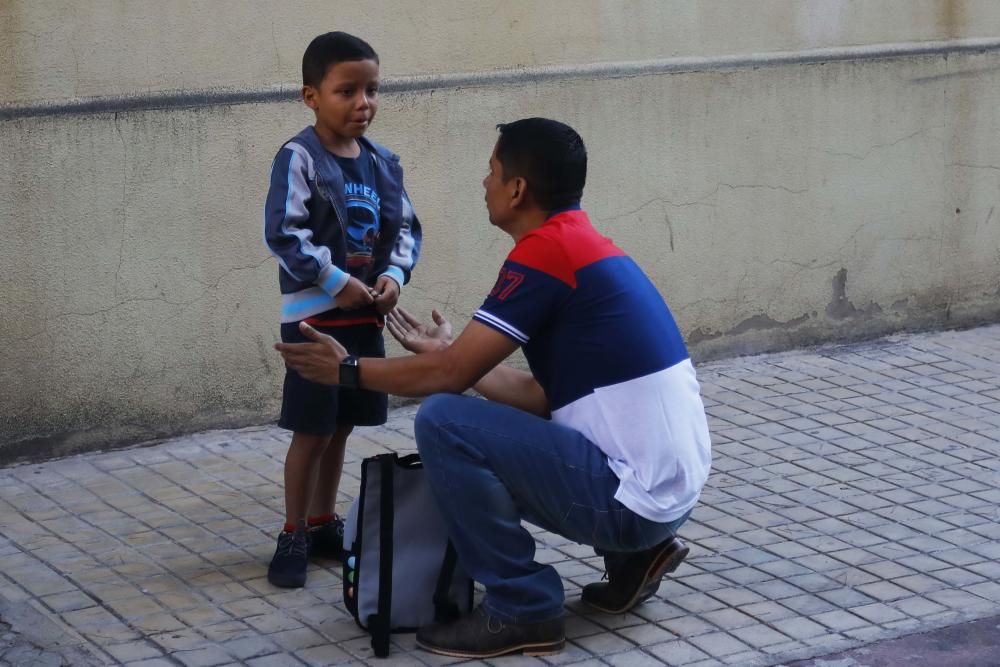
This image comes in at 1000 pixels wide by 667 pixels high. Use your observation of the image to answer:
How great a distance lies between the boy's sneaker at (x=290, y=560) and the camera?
172 inches

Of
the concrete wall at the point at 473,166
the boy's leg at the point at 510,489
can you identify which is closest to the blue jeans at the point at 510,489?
the boy's leg at the point at 510,489

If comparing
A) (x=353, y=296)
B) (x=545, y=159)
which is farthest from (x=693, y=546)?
(x=545, y=159)

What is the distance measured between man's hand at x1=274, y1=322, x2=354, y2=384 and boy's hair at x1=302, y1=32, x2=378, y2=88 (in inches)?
33.5

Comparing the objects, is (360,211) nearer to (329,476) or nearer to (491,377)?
(491,377)

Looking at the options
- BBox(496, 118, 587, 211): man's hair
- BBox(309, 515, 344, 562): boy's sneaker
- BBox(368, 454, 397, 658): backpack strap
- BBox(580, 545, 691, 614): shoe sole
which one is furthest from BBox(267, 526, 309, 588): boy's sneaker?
BBox(496, 118, 587, 211): man's hair

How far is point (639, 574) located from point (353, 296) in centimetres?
115

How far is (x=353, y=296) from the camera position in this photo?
4293 millimetres

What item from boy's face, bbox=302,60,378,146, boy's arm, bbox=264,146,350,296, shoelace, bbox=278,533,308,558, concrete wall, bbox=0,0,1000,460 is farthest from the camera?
concrete wall, bbox=0,0,1000,460

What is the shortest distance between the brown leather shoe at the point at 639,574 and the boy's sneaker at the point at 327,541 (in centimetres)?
92

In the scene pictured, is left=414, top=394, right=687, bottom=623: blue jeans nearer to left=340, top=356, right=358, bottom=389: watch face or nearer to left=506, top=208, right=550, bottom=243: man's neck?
left=340, top=356, right=358, bottom=389: watch face

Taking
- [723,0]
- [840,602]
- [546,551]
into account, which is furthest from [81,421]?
[723,0]

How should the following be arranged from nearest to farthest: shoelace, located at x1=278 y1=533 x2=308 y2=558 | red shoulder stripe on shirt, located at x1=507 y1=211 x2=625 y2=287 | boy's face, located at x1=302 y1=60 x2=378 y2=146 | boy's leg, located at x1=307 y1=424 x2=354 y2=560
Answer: red shoulder stripe on shirt, located at x1=507 y1=211 x2=625 y2=287 < boy's face, located at x1=302 y1=60 x2=378 y2=146 < shoelace, located at x1=278 y1=533 x2=308 y2=558 < boy's leg, located at x1=307 y1=424 x2=354 y2=560

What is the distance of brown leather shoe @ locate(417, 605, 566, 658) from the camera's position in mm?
3883

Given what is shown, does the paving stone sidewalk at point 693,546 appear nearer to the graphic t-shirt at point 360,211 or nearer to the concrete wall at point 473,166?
the concrete wall at point 473,166
